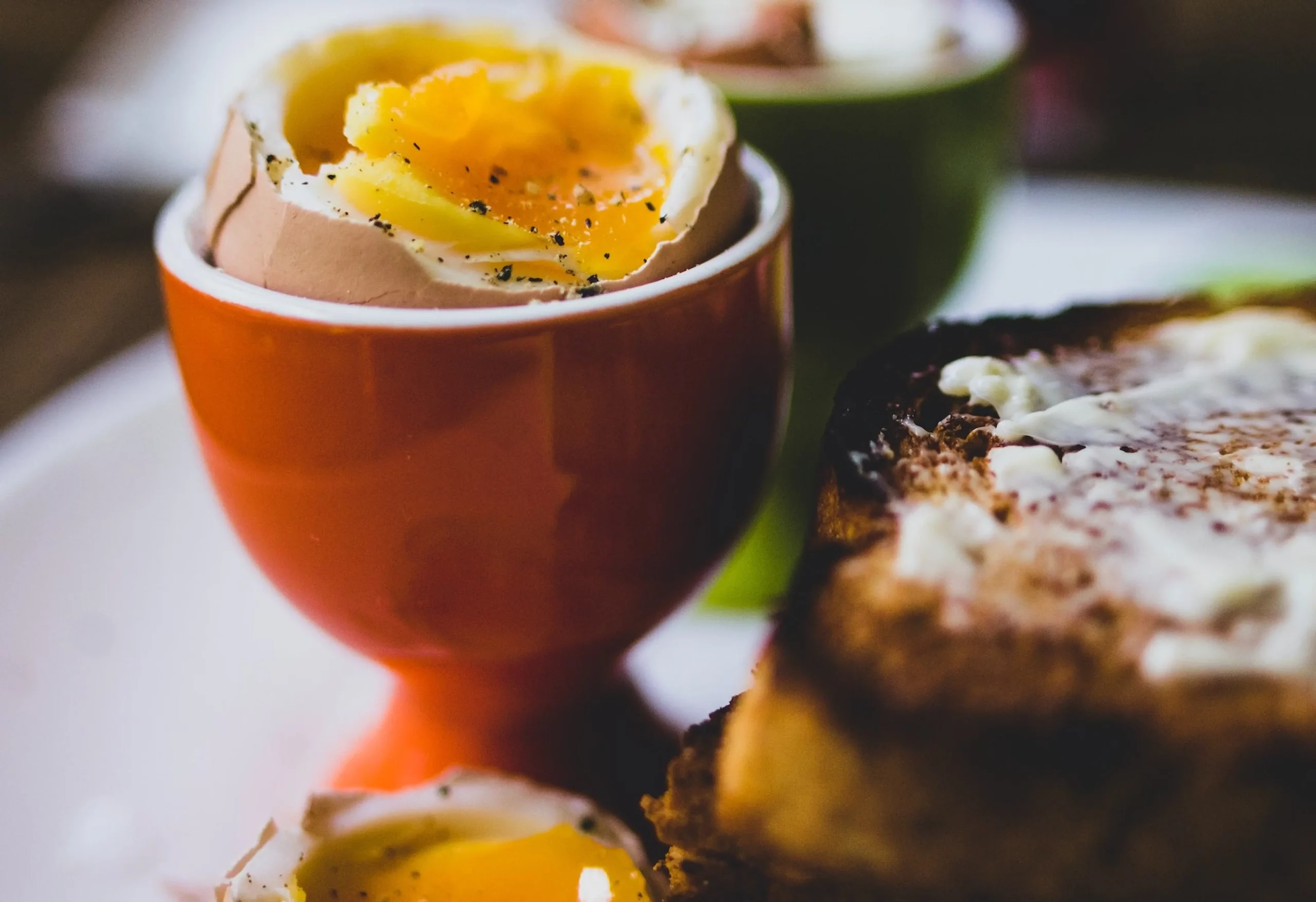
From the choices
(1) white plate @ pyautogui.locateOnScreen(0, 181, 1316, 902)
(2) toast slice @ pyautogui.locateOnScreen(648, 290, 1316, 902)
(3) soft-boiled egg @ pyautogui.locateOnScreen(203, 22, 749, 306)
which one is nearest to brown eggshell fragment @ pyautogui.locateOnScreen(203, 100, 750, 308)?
(3) soft-boiled egg @ pyautogui.locateOnScreen(203, 22, 749, 306)

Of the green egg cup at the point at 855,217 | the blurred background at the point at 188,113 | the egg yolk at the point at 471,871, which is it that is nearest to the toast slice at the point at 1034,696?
the egg yolk at the point at 471,871

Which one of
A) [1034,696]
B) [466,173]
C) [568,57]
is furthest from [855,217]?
[1034,696]

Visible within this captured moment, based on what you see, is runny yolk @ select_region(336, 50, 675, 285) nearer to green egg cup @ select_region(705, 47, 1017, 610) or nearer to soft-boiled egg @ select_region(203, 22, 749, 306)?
soft-boiled egg @ select_region(203, 22, 749, 306)

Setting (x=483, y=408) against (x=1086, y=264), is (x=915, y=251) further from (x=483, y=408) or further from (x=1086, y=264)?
(x=1086, y=264)

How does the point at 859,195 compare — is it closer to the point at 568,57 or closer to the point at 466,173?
the point at 568,57

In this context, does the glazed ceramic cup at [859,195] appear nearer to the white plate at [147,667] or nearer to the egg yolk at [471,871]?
the white plate at [147,667]

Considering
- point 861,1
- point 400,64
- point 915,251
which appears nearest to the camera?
point 400,64

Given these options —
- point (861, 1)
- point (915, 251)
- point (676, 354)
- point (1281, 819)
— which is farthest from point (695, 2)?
point (1281, 819)
